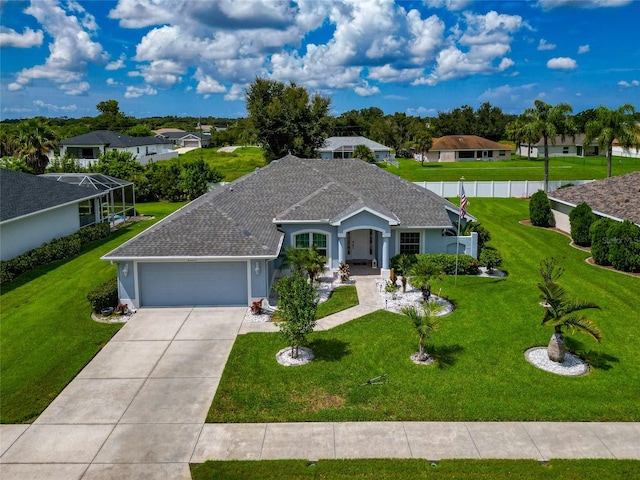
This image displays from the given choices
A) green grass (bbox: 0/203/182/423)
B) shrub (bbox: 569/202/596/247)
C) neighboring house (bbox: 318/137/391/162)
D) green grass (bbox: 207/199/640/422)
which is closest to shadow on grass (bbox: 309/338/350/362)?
green grass (bbox: 207/199/640/422)

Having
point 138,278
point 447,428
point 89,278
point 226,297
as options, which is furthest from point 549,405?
point 89,278

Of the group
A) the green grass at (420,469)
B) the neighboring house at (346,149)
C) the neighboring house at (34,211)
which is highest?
the neighboring house at (346,149)

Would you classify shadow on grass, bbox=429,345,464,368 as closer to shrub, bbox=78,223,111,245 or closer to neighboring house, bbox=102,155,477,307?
neighboring house, bbox=102,155,477,307

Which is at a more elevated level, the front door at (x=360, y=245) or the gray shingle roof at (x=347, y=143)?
the gray shingle roof at (x=347, y=143)

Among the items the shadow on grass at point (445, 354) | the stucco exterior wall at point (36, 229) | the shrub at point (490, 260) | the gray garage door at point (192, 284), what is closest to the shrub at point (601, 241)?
the shrub at point (490, 260)

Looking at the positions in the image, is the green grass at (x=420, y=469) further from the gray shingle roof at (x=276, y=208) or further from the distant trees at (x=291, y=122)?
the distant trees at (x=291, y=122)

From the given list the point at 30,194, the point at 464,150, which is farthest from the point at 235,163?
the point at 30,194

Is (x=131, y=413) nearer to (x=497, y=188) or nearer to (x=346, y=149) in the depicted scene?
(x=497, y=188)
